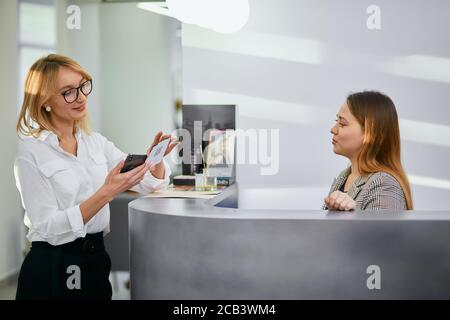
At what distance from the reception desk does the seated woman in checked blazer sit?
17 centimetres

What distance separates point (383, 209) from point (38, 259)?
3.97ft

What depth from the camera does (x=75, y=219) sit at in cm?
194

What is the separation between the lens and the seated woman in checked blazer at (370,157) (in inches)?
83.2

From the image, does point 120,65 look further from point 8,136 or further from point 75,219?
point 75,219

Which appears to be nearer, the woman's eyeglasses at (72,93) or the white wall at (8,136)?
the woman's eyeglasses at (72,93)

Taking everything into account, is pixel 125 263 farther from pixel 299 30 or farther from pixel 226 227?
pixel 226 227

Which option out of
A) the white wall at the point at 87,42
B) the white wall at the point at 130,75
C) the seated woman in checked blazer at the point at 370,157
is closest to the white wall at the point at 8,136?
the white wall at the point at 87,42

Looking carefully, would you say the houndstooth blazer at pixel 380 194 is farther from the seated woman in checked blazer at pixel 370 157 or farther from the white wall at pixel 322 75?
the white wall at pixel 322 75

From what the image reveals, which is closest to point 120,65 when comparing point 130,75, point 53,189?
point 130,75

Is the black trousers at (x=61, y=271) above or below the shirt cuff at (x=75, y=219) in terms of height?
below

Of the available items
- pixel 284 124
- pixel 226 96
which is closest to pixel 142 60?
pixel 226 96

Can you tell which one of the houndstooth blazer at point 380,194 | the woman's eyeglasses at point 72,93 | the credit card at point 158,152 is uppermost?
the woman's eyeglasses at point 72,93

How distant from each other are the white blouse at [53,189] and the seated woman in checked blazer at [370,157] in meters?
0.86
